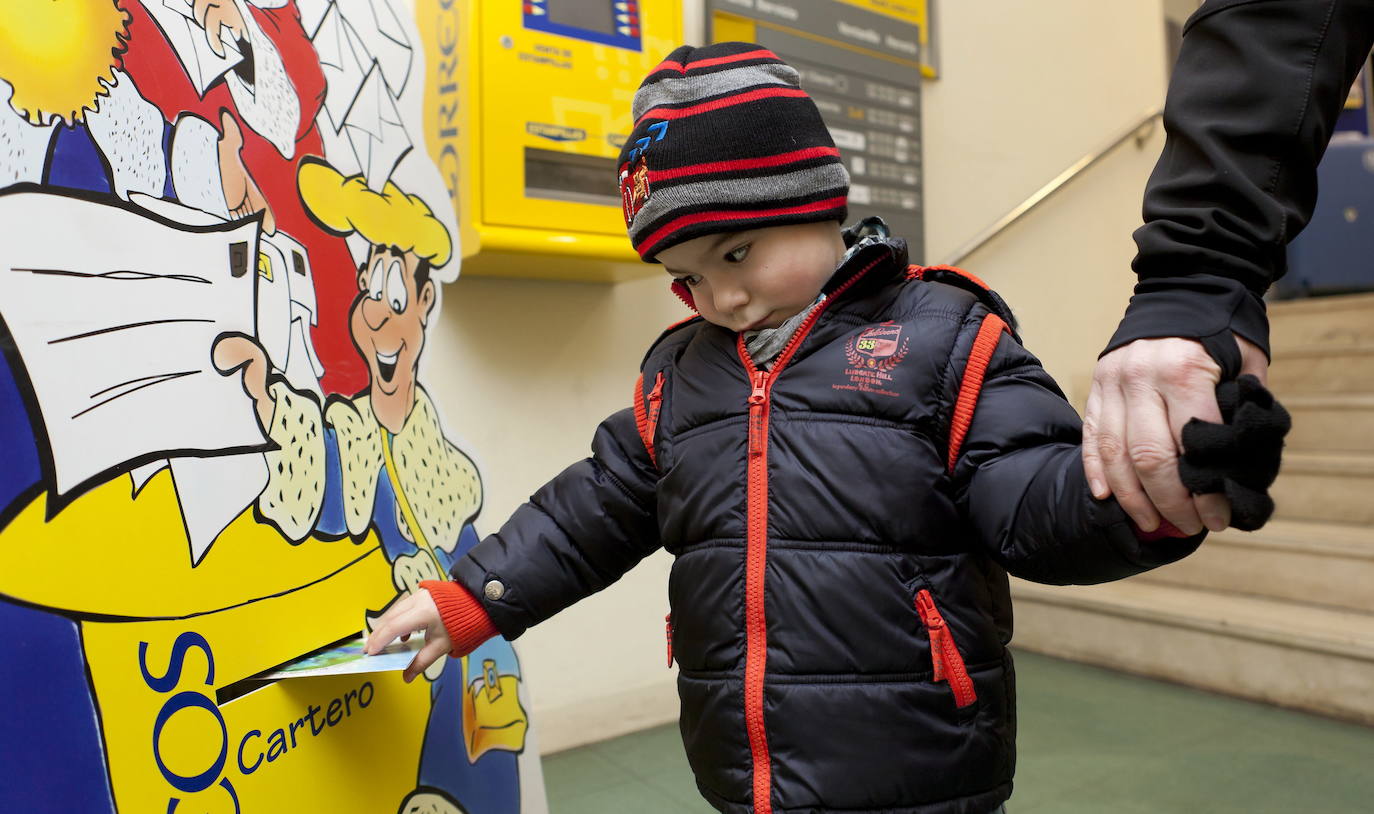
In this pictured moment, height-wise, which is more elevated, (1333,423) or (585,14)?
(585,14)

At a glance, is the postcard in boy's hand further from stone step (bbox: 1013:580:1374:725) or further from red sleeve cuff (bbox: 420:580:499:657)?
stone step (bbox: 1013:580:1374:725)

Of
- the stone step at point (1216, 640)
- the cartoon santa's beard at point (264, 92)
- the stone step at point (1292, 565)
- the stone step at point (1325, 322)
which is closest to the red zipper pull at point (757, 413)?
the cartoon santa's beard at point (264, 92)

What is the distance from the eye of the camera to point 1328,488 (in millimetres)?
2893

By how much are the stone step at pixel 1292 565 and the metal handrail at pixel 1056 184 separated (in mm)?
1128

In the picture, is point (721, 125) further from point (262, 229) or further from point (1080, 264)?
point (1080, 264)

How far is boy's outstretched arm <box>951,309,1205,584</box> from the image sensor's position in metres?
0.72

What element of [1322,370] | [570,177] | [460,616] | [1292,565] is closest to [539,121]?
[570,177]

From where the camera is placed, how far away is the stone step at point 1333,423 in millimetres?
3047

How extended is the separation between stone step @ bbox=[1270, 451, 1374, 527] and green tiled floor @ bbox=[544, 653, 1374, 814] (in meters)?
0.77

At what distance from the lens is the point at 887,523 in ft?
3.14

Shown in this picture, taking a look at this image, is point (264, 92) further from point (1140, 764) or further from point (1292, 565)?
point (1292, 565)

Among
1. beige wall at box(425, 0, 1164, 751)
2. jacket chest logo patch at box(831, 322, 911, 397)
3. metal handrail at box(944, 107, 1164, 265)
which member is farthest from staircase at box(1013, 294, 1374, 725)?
jacket chest logo patch at box(831, 322, 911, 397)

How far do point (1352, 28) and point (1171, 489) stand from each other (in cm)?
30

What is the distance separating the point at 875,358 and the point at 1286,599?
2.29 m
